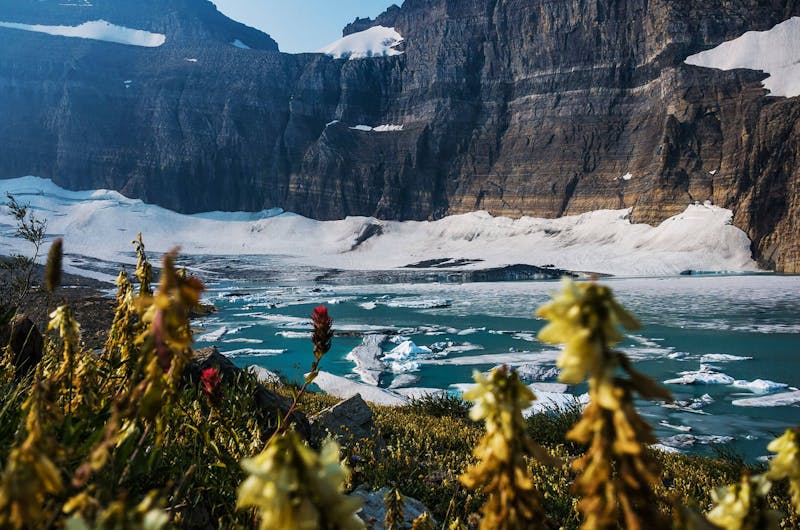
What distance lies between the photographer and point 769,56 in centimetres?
7406

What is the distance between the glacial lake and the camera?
45.2 feet

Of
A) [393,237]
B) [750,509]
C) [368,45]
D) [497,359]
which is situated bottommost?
[497,359]

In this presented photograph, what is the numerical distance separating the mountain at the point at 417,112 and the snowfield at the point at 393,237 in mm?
3214

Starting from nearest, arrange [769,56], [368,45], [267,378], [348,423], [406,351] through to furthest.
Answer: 1. [348,423]
2. [267,378]
3. [406,351]
4. [769,56]
5. [368,45]

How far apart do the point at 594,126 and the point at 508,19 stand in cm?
3041

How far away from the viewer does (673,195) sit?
74062 mm

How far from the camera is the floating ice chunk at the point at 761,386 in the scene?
15711 mm

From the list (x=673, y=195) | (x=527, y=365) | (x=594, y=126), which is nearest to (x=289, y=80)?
(x=594, y=126)

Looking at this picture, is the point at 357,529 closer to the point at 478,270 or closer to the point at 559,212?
the point at 478,270

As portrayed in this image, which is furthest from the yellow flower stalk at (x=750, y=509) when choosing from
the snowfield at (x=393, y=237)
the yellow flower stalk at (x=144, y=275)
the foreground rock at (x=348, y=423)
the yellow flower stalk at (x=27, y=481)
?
the snowfield at (x=393, y=237)

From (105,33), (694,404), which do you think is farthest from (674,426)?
(105,33)

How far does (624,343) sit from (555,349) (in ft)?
11.4

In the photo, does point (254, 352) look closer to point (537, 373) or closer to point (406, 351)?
point (406, 351)

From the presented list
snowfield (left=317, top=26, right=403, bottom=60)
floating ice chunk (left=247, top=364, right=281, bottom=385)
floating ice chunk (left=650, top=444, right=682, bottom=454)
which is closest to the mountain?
snowfield (left=317, top=26, right=403, bottom=60)
